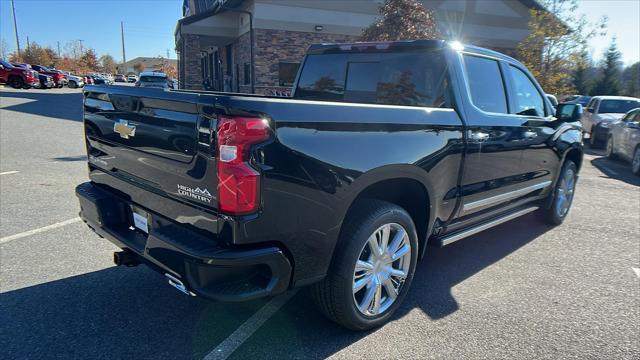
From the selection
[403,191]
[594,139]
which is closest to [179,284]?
[403,191]

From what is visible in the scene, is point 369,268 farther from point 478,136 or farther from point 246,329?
point 478,136

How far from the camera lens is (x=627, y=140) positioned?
1063 cm

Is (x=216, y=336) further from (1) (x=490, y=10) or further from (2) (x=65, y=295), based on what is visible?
(1) (x=490, y=10)

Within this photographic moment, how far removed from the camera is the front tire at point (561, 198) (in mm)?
5480

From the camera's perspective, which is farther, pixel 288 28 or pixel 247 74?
pixel 247 74

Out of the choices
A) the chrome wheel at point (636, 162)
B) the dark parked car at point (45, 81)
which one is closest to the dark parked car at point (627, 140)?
the chrome wheel at point (636, 162)

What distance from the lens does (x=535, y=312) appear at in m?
3.38

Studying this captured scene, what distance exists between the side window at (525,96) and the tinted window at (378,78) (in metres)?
1.25

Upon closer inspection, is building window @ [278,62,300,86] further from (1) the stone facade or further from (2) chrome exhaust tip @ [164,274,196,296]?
(2) chrome exhaust tip @ [164,274,196,296]

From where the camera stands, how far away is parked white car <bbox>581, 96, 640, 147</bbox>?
14.1 metres

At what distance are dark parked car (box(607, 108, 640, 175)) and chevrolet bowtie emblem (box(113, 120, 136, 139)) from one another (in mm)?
10814

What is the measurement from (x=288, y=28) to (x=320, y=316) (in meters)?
17.2

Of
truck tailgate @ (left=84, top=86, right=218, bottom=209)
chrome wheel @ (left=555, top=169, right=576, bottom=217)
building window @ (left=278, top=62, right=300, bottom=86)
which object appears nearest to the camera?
truck tailgate @ (left=84, top=86, right=218, bottom=209)

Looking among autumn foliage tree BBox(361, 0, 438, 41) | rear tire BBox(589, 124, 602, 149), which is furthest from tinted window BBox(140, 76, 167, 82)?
rear tire BBox(589, 124, 602, 149)
